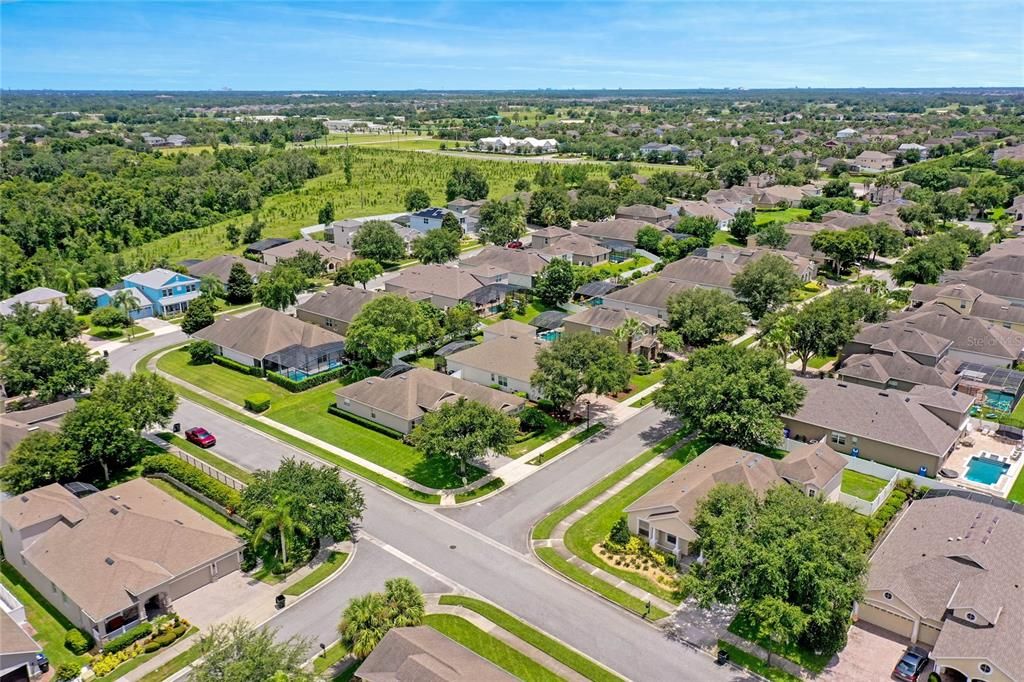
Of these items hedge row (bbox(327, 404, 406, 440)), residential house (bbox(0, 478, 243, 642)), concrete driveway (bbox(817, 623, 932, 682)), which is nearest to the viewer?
concrete driveway (bbox(817, 623, 932, 682))

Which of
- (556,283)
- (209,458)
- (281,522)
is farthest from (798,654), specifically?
(556,283)

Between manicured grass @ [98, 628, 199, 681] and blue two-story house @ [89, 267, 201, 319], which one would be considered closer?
manicured grass @ [98, 628, 199, 681]

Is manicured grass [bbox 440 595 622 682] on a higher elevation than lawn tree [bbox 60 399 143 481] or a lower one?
lower

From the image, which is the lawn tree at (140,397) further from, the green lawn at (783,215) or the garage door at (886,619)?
the green lawn at (783,215)

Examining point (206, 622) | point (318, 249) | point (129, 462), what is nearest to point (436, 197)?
point (318, 249)

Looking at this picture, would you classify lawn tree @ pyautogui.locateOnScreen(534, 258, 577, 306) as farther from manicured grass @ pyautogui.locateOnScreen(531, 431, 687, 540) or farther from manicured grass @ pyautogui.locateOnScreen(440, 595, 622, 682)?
manicured grass @ pyautogui.locateOnScreen(440, 595, 622, 682)

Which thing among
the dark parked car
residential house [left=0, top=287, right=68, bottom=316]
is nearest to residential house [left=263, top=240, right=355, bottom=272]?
residential house [left=0, top=287, right=68, bottom=316]

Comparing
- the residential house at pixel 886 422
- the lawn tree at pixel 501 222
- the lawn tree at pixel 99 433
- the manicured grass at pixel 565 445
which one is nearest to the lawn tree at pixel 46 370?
the lawn tree at pixel 99 433
